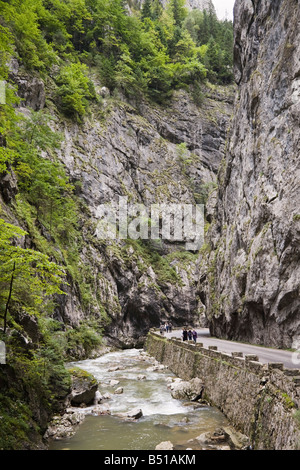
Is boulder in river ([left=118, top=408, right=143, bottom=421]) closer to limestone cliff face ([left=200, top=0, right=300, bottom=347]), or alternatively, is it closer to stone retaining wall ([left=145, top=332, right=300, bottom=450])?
stone retaining wall ([left=145, top=332, right=300, bottom=450])

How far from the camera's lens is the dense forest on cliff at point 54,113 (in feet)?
30.5

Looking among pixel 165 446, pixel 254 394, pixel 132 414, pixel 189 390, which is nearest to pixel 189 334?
pixel 189 390

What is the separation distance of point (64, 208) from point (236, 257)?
58.9 ft

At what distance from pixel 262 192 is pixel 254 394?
15.7 m

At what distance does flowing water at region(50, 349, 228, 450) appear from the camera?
10266 millimetres

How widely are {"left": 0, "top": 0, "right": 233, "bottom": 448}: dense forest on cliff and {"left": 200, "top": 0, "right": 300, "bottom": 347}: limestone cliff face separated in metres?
12.7

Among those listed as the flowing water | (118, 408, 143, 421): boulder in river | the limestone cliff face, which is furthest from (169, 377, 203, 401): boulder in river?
the limestone cliff face

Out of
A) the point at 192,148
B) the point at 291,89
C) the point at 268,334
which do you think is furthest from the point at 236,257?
the point at 192,148

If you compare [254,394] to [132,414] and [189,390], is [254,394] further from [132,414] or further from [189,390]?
[189,390]

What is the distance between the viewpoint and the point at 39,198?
26.6m

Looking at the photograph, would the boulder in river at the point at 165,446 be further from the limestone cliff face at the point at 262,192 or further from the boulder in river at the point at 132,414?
the limestone cliff face at the point at 262,192

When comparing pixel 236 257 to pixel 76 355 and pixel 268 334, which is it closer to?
pixel 268 334
